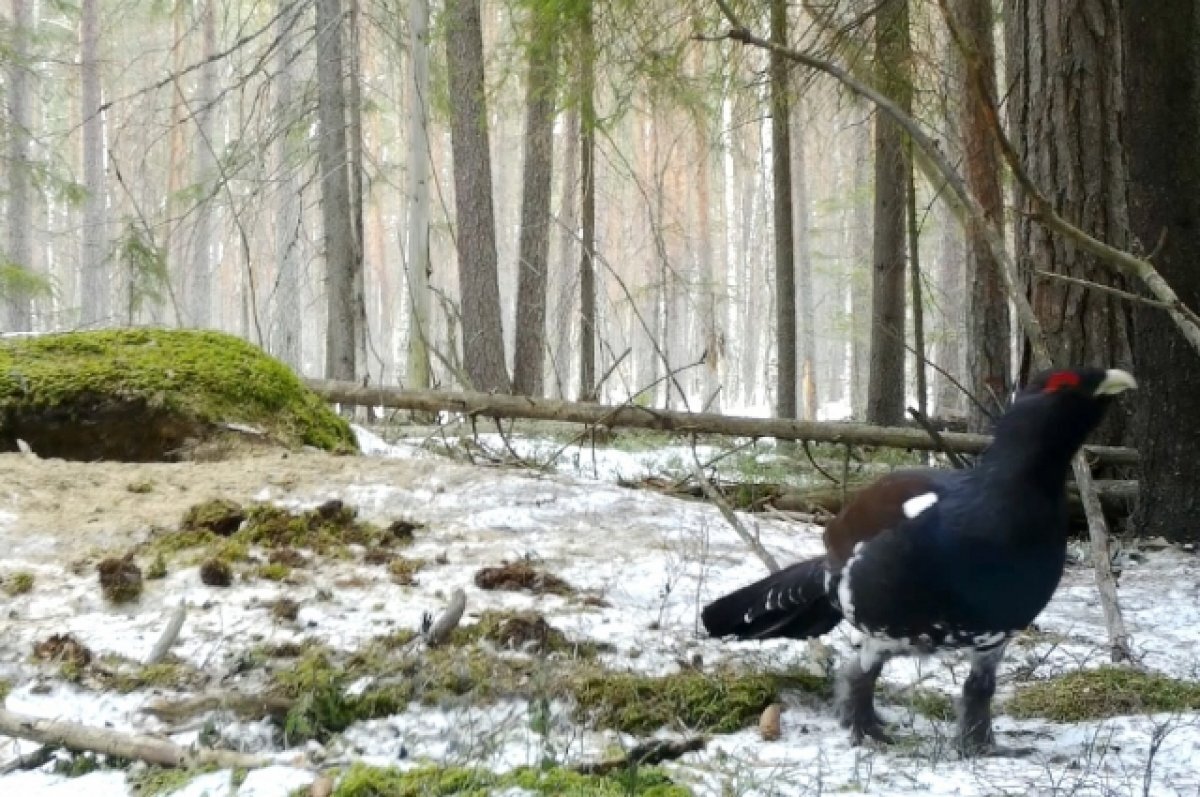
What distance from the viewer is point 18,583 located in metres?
3.73

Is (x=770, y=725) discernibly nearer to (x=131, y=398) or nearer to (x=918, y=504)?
(x=918, y=504)

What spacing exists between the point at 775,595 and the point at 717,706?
1.16 feet

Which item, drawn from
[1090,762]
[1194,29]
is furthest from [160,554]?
[1194,29]

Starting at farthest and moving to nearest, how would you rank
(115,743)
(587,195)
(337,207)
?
(337,207), (587,195), (115,743)

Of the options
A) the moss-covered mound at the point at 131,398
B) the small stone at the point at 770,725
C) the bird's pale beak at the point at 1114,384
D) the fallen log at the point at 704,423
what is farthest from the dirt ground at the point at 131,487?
the bird's pale beak at the point at 1114,384

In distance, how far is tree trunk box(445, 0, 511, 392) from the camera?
11.6 meters

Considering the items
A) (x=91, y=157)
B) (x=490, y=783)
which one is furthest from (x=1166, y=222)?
(x=91, y=157)

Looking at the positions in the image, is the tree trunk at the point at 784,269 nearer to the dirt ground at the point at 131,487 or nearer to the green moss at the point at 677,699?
the dirt ground at the point at 131,487

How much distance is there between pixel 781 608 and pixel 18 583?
2.59 m

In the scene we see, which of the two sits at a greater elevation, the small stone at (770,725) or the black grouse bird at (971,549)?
the black grouse bird at (971,549)

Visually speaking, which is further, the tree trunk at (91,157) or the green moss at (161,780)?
the tree trunk at (91,157)

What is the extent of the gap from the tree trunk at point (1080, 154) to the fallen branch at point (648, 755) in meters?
3.82

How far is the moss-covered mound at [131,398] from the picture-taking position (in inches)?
225

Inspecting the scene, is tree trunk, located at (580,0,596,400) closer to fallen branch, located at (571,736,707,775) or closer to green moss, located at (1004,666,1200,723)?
green moss, located at (1004,666,1200,723)
